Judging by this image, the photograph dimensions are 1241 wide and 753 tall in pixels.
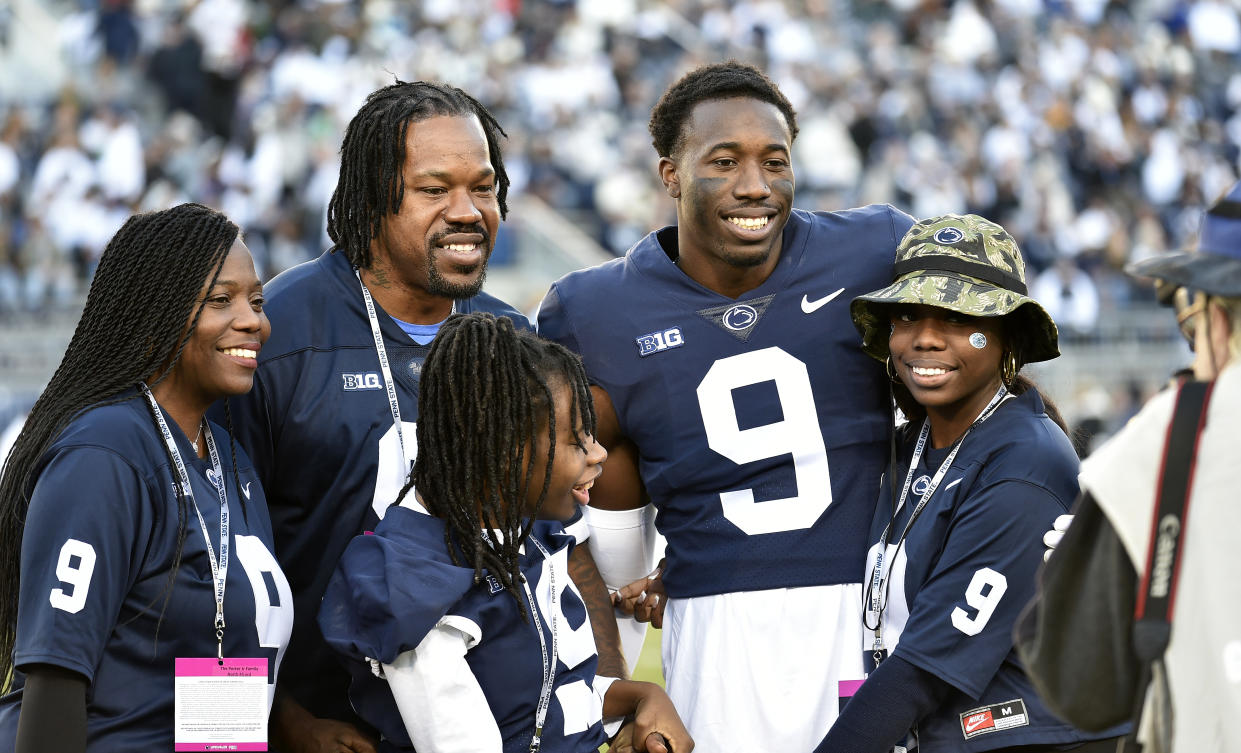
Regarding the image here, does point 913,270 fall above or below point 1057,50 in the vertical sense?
below

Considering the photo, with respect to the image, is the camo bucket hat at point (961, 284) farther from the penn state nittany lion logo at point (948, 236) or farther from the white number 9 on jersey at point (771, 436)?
the white number 9 on jersey at point (771, 436)

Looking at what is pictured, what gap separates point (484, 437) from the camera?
285 cm

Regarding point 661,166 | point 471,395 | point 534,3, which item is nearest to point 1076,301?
point 534,3

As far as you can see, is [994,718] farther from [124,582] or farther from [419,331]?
[124,582]

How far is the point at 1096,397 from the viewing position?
579 inches

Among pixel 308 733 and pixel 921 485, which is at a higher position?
pixel 921 485

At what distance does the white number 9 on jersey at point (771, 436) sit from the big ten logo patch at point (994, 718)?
0.67 m

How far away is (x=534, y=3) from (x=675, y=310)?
54.2 feet

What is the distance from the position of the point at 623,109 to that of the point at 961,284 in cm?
1512

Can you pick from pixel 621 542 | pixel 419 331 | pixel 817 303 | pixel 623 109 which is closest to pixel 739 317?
pixel 817 303

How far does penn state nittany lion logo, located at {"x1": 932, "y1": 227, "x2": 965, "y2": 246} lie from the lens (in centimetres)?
341

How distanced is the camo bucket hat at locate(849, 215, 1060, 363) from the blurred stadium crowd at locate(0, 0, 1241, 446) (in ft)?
37.4

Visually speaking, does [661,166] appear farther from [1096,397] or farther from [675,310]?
[1096,397]

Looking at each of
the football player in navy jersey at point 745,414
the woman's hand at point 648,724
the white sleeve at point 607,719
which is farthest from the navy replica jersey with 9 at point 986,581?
the white sleeve at point 607,719
